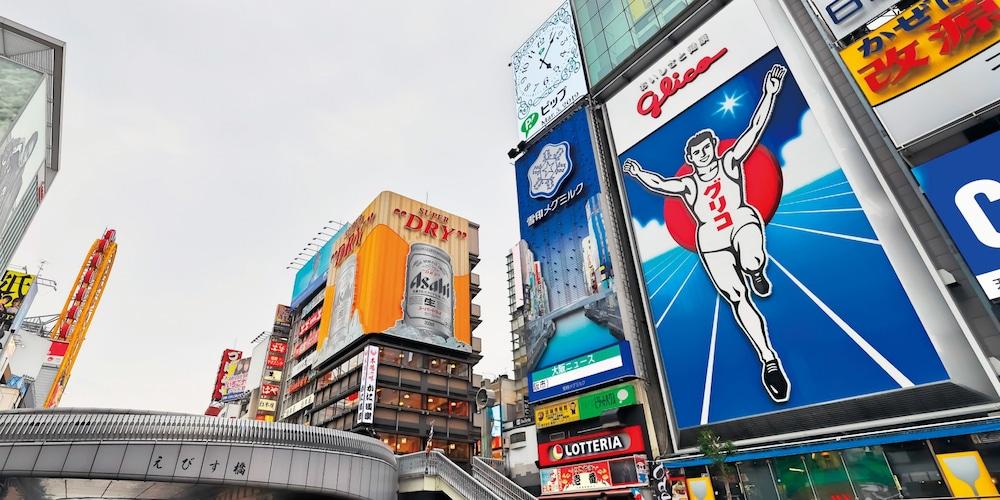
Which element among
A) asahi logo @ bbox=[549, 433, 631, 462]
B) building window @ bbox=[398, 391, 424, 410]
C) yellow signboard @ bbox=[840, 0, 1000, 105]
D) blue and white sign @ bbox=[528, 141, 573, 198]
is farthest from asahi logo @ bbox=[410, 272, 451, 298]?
yellow signboard @ bbox=[840, 0, 1000, 105]

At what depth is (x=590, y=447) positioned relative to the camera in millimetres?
29219

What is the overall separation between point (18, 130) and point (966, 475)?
53.9 metres

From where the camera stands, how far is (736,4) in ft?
104

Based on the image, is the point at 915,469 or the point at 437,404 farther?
the point at 437,404

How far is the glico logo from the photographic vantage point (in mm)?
31516

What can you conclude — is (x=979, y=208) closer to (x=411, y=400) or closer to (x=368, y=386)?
(x=368, y=386)

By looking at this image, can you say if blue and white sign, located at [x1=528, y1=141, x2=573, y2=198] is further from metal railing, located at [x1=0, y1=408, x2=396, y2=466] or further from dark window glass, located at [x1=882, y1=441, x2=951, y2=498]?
dark window glass, located at [x1=882, y1=441, x2=951, y2=498]

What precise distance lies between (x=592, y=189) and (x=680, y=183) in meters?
7.37

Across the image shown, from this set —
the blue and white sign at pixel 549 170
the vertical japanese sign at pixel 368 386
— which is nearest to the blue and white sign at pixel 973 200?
the blue and white sign at pixel 549 170

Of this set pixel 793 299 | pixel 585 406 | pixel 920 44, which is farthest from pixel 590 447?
pixel 920 44

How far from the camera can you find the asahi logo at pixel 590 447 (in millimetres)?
27875

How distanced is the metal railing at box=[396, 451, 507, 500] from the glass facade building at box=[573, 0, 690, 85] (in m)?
32.8

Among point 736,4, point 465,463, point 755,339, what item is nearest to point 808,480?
point 755,339

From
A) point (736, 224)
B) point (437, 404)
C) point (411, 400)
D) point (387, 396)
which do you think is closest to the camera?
point (736, 224)
